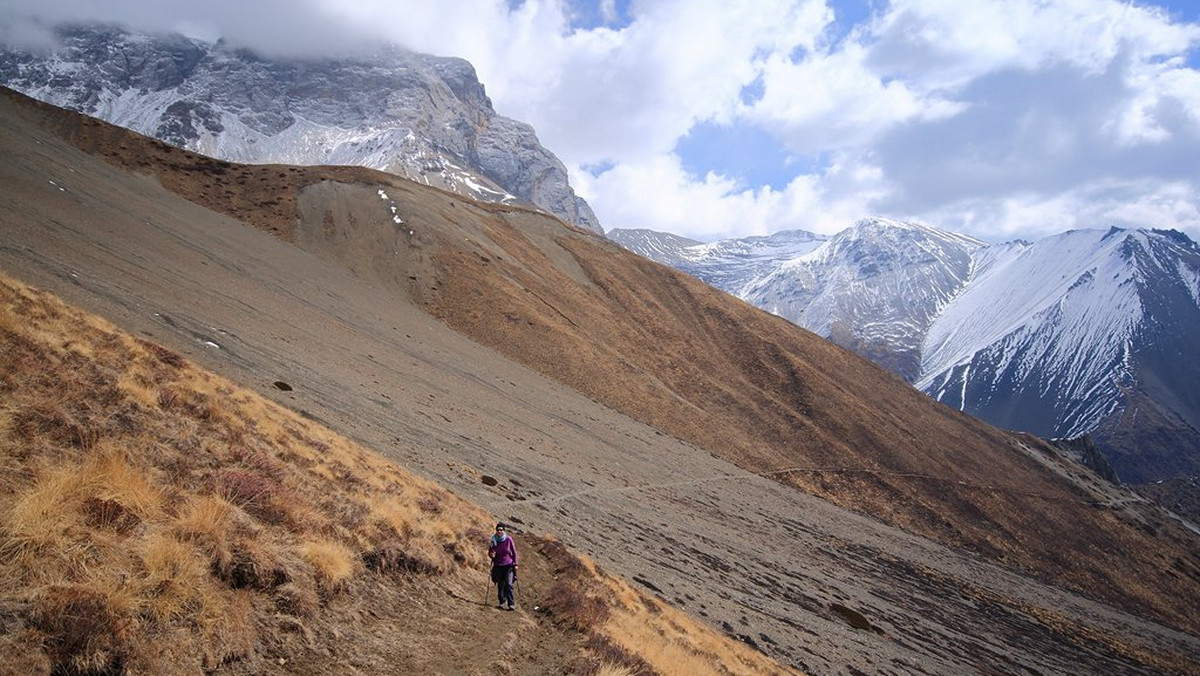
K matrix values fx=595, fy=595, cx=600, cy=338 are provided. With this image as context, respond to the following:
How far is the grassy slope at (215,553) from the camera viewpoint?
6.15 metres

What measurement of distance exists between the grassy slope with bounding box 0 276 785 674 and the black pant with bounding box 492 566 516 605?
0.64 m

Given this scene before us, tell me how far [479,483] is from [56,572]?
785 inches

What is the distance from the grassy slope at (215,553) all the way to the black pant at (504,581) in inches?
25.2

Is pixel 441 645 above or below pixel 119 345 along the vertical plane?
below

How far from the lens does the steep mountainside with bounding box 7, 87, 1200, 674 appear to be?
2784cm

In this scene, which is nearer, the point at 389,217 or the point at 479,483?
the point at 479,483

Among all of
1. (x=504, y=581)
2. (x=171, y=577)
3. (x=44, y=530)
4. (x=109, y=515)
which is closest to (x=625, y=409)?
(x=504, y=581)

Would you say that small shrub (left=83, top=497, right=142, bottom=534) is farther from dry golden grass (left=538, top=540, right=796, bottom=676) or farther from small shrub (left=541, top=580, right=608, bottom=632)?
small shrub (left=541, top=580, right=608, bottom=632)

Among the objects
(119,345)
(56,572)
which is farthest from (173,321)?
(56,572)

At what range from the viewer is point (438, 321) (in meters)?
60.1

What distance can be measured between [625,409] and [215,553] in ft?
165

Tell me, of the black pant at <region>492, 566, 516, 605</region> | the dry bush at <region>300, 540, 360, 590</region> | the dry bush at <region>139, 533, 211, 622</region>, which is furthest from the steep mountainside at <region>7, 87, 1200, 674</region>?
the dry bush at <region>139, 533, 211, 622</region>

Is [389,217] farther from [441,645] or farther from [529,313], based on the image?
[441,645]

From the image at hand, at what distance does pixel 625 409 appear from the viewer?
2259 inches
